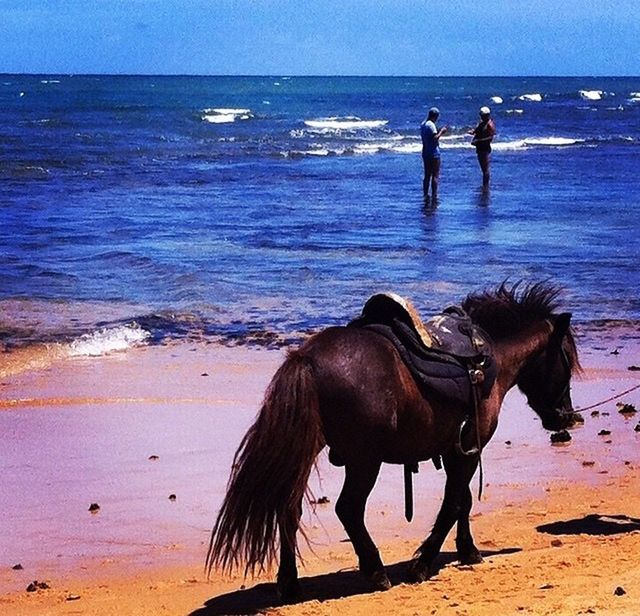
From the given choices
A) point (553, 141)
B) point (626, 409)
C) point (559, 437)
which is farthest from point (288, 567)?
point (553, 141)

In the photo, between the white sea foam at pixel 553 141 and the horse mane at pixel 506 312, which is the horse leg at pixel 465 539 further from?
the white sea foam at pixel 553 141

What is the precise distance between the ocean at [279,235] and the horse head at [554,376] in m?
3.15

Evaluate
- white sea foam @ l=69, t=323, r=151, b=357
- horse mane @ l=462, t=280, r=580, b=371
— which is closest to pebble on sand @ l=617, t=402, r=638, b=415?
horse mane @ l=462, t=280, r=580, b=371

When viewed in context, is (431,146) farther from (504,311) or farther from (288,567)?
(288,567)

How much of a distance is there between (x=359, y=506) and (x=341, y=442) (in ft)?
1.06

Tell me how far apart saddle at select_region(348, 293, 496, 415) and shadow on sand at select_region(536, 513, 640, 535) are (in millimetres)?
1256

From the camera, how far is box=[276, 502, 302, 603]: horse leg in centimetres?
557

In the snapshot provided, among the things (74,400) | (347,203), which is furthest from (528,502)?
(347,203)

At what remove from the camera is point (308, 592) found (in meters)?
5.99

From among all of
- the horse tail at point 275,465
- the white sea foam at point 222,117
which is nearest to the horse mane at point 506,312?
the horse tail at point 275,465

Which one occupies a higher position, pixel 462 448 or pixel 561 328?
pixel 561 328

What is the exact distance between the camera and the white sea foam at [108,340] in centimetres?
1184

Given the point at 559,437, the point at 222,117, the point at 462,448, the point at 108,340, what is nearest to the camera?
the point at 462,448

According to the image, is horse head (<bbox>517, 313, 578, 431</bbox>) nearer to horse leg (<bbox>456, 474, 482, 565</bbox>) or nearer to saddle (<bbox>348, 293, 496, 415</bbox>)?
saddle (<bbox>348, 293, 496, 415</bbox>)
